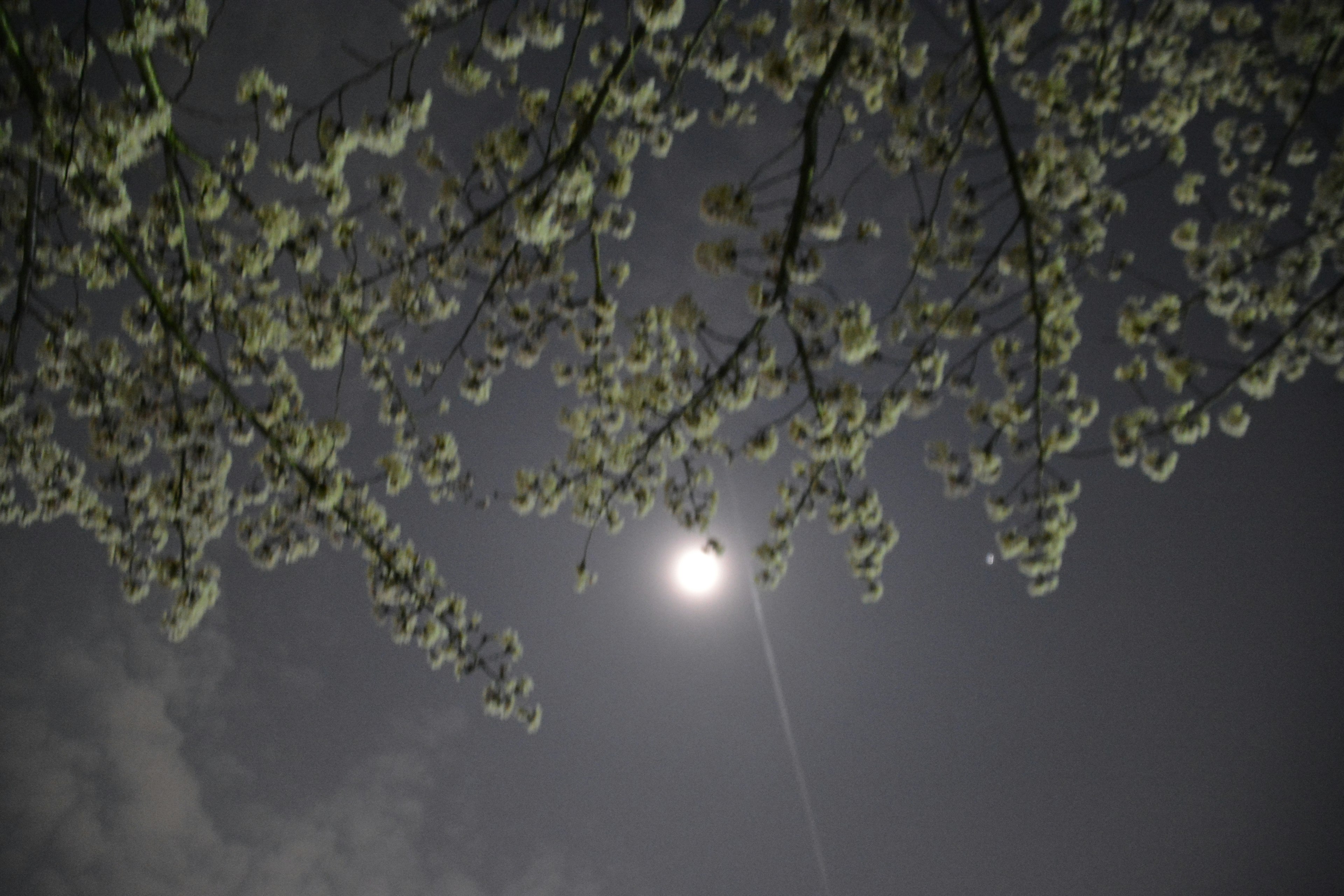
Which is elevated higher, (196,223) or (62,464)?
(196,223)

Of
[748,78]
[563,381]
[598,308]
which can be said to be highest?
[748,78]

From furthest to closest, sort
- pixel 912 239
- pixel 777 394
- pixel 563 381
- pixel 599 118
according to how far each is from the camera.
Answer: pixel 563 381, pixel 912 239, pixel 777 394, pixel 599 118

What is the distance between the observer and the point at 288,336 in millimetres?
3557

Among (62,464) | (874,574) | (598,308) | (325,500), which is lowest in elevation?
(874,574)

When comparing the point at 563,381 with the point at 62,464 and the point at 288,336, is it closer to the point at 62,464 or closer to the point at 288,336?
the point at 288,336

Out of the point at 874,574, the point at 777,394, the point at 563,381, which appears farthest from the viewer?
the point at 563,381

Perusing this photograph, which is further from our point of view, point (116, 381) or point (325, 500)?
point (116, 381)

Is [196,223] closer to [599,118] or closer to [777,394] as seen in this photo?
[599,118]

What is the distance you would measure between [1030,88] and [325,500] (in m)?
4.79

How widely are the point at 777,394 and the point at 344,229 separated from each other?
290 centimetres

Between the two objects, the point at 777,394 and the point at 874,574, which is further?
the point at 874,574

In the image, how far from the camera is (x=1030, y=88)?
3490 millimetres

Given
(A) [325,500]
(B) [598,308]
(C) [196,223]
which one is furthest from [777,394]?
(C) [196,223]

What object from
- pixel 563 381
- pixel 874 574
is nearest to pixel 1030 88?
pixel 874 574
